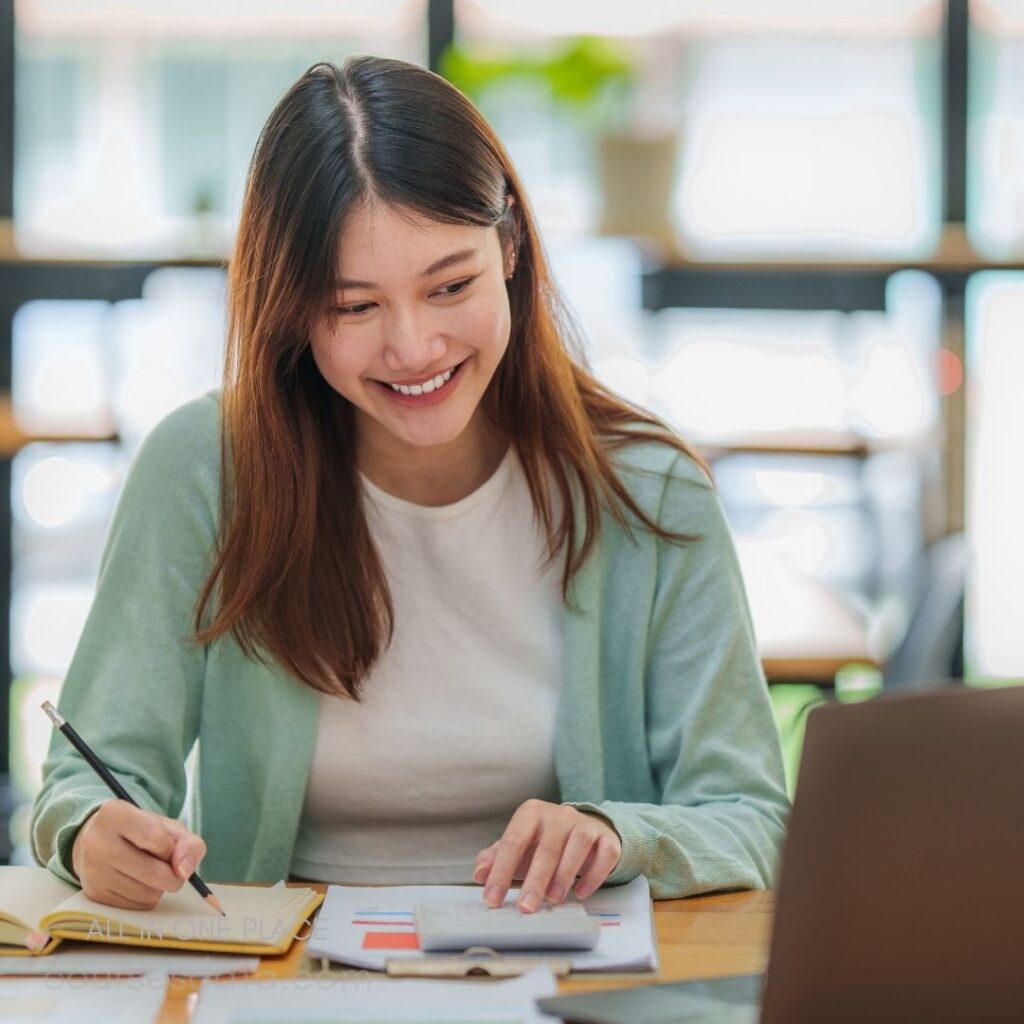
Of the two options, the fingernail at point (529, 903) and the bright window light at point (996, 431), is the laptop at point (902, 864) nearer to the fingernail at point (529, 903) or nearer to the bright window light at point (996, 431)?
the fingernail at point (529, 903)

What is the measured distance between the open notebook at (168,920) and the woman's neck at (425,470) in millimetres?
494

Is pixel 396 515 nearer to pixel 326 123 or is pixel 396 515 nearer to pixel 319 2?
pixel 326 123

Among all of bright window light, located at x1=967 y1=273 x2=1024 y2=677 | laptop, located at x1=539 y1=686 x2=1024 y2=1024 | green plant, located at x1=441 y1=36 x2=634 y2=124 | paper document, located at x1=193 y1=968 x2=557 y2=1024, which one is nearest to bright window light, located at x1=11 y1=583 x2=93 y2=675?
green plant, located at x1=441 y1=36 x2=634 y2=124

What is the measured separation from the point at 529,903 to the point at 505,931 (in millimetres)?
49

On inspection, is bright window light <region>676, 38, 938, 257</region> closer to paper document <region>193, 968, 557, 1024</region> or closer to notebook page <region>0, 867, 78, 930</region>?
notebook page <region>0, 867, 78, 930</region>

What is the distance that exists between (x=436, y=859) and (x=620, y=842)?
0.33 meters

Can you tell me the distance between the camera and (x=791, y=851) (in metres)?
0.83

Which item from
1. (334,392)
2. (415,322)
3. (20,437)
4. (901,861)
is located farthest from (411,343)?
(20,437)

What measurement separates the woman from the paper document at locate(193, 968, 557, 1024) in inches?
12.7

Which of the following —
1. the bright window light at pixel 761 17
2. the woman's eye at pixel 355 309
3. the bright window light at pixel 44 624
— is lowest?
the bright window light at pixel 44 624

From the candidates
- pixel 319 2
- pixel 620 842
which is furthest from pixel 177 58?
pixel 620 842

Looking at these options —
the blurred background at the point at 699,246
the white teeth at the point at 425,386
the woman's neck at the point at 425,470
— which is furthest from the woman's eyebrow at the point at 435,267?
the blurred background at the point at 699,246

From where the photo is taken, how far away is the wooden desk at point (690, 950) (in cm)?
106

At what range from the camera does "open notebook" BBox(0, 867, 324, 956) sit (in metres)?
1.14
